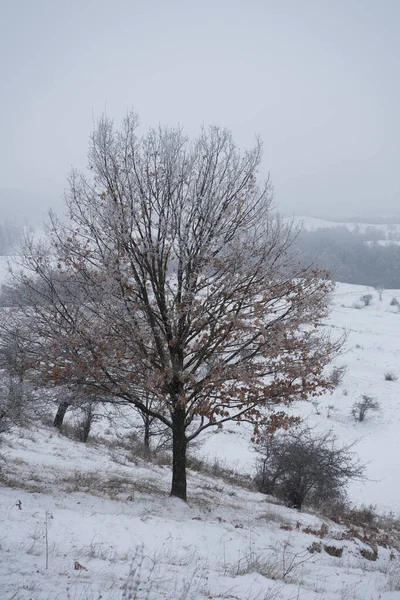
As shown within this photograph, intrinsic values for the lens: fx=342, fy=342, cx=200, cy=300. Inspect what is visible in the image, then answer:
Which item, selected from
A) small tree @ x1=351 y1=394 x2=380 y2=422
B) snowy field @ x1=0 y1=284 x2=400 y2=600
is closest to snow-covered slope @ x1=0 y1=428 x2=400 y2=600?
snowy field @ x1=0 y1=284 x2=400 y2=600

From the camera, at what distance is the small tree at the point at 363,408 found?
31500mm

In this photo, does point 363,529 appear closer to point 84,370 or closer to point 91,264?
point 84,370

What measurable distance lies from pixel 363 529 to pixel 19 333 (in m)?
11.1

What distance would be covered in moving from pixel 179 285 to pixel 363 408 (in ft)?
100

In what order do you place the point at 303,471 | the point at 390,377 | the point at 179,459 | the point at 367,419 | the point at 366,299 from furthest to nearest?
the point at 366,299, the point at 390,377, the point at 367,419, the point at 303,471, the point at 179,459

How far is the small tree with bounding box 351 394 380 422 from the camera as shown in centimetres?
3150

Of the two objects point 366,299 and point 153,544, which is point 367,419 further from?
point 366,299

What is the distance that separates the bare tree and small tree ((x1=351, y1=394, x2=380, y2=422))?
2843 cm

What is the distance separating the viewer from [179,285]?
7.27 m

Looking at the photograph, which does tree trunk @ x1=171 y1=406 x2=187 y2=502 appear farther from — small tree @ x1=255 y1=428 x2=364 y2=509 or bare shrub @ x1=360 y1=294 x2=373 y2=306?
bare shrub @ x1=360 y1=294 x2=373 y2=306

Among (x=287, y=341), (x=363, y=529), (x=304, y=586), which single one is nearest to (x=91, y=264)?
(x=287, y=341)

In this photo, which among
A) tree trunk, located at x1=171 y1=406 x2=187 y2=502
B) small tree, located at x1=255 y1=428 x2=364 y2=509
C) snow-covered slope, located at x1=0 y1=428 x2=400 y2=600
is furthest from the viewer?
small tree, located at x1=255 y1=428 x2=364 y2=509

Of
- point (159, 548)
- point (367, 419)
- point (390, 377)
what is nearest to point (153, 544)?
point (159, 548)

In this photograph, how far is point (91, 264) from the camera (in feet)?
23.5
